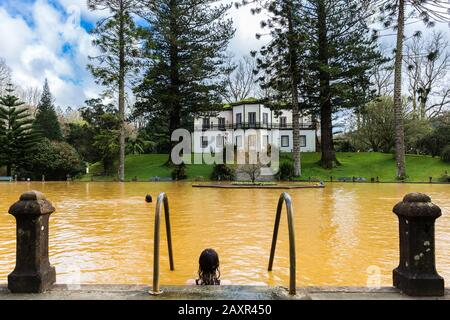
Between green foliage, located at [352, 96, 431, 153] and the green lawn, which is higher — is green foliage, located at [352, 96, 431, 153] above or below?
above

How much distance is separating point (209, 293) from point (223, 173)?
29.0m

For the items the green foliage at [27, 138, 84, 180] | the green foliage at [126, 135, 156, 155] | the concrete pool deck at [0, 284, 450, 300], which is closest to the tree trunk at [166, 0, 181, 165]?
the green foliage at [126, 135, 156, 155]

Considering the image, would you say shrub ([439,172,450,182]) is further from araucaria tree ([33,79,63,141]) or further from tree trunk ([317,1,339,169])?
araucaria tree ([33,79,63,141])

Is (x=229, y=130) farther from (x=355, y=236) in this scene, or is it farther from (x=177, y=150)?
(x=355, y=236)

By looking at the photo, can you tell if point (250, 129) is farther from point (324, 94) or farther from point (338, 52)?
point (338, 52)

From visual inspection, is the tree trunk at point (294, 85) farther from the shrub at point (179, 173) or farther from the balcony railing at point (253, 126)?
the balcony railing at point (253, 126)

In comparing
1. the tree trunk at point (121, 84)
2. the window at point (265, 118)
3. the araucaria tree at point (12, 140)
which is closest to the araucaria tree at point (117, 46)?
the tree trunk at point (121, 84)

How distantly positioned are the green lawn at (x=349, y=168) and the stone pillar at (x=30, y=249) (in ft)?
91.4

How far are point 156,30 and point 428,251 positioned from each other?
1320 inches

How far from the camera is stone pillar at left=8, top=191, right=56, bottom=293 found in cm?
312

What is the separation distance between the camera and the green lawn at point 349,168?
30516 mm

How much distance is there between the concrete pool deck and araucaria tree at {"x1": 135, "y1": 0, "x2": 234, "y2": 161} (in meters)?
30.6

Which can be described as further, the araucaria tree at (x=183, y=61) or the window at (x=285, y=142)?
the window at (x=285, y=142)
